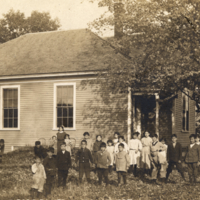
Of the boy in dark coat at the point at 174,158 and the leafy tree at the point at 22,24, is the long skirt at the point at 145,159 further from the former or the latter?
the leafy tree at the point at 22,24

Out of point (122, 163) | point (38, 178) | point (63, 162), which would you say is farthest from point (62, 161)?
point (122, 163)

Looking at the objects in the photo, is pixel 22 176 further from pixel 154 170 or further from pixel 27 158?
pixel 154 170

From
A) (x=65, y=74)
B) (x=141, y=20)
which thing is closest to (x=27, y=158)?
(x=65, y=74)

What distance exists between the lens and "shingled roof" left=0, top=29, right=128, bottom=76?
1628 cm

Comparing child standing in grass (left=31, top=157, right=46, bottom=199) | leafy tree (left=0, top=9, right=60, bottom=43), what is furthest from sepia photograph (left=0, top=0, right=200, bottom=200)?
leafy tree (left=0, top=9, right=60, bottom=43)

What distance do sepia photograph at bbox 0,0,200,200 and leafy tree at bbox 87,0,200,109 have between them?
1.2 inches

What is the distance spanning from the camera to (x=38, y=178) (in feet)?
26.7

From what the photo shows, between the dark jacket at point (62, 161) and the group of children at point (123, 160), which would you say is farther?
the dark jacket at point (62, 161)

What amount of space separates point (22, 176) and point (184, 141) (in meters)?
9.49

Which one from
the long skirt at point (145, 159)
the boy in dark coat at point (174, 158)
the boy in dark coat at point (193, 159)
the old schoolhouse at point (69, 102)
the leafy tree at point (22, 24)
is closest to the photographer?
the boy in dark coat at point (193, 159)

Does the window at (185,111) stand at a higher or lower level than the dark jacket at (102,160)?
higher

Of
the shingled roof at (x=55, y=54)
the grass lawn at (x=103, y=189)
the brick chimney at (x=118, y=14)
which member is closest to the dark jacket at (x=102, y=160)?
the grass lawn at (x=103, y=189)

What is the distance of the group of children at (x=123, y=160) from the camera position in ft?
28.5

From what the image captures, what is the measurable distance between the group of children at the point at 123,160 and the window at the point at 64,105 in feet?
14.0
